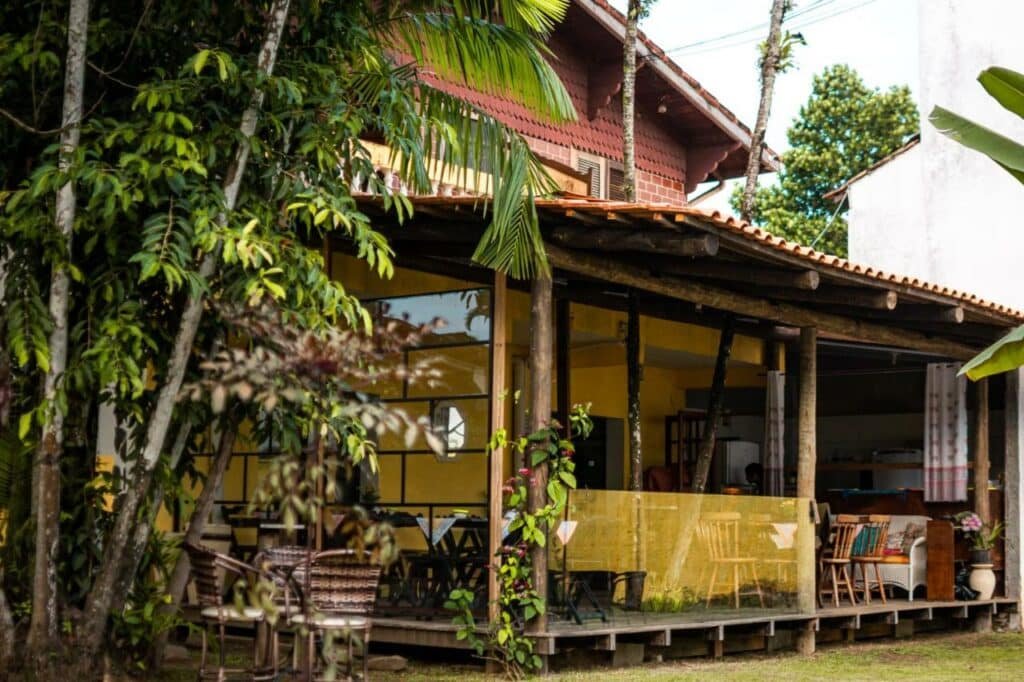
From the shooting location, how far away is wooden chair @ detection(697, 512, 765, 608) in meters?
10.8

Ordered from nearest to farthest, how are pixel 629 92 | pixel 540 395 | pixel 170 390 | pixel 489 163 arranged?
pixel 170 390 → pixel 489 163 → pixel 540 395 → pixel 629 92

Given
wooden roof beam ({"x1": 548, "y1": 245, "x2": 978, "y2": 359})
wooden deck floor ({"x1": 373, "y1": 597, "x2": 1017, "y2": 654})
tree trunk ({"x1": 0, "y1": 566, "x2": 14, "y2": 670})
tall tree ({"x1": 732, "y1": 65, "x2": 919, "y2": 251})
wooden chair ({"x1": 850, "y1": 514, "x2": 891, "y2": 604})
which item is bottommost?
wooden deck floor ({"x1": 373, "y1": 597, "x2": 1017, "y2": 654})

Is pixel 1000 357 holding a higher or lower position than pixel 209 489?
higher

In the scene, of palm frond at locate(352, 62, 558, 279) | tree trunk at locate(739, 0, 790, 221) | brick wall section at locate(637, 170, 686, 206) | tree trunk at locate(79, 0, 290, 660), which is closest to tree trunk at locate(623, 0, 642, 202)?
brick wall section at locate(637, 170, 686, 206)

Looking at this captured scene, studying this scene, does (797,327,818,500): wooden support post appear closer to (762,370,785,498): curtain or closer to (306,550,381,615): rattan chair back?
(762,370,785,498): curtain

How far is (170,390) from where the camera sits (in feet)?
23.8

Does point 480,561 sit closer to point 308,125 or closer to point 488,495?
point 488,495

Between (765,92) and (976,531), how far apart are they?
555 cm

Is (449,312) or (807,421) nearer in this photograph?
(449,312)

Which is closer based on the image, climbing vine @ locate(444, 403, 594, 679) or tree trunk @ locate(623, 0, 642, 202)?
climbing vine @ locate(444, 403, 594, 679)

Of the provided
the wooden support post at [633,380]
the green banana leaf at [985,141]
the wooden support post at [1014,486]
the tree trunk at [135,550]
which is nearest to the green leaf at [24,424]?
the tree trunk at [135,550]

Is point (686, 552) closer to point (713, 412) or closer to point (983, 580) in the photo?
point (713, 412)

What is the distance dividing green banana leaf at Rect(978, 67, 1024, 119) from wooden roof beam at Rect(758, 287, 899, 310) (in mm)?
2849

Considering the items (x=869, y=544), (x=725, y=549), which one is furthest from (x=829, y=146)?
(x=725, y=549)
